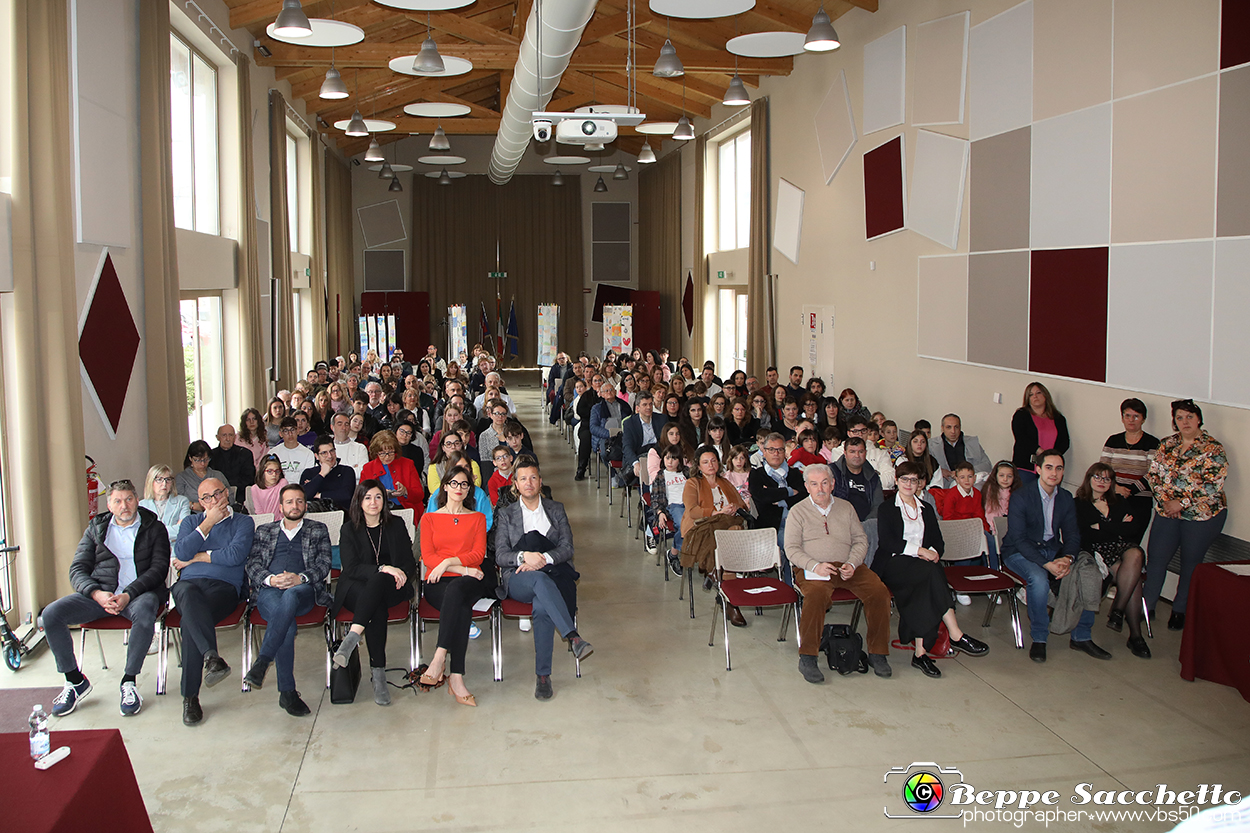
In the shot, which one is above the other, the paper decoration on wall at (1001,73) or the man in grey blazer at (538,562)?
the paper decoration on wall at (1001,73)

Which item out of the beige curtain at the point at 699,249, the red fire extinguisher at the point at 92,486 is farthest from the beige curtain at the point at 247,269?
the beige curtain at the point at 699,249

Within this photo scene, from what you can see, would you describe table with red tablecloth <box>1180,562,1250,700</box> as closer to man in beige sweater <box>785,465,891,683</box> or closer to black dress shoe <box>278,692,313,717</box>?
man in beige sweater <box>785,465,891,683</box>

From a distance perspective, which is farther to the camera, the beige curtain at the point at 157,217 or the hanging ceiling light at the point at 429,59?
the hanging ceiling light at the point at 429,59

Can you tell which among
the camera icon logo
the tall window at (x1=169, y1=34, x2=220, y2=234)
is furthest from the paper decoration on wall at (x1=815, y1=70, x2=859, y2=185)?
the camera icon logo

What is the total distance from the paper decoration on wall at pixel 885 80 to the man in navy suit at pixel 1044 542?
5.85 metres

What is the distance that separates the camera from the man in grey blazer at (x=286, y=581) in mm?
5098

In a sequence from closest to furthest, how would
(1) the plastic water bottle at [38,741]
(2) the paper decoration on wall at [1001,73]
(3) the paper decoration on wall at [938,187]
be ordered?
1. (1) the plastic water bottle at [38,741]
2. (2) the paper decoration on wall at [1001,73]
3. (3) the paper decoration on wall at [938,187]

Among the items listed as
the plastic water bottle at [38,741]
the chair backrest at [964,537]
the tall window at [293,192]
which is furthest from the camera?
the tall window at [293,192]

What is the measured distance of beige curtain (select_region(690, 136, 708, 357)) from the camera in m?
19.3

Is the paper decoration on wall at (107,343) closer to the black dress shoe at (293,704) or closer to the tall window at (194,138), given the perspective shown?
the tall window at (194,138)

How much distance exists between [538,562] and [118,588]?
7.69 feet

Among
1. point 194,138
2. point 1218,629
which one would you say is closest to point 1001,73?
point 1218,629

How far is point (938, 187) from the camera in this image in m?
9.82

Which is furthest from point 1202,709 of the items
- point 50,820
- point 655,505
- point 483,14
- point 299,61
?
point 483,14
